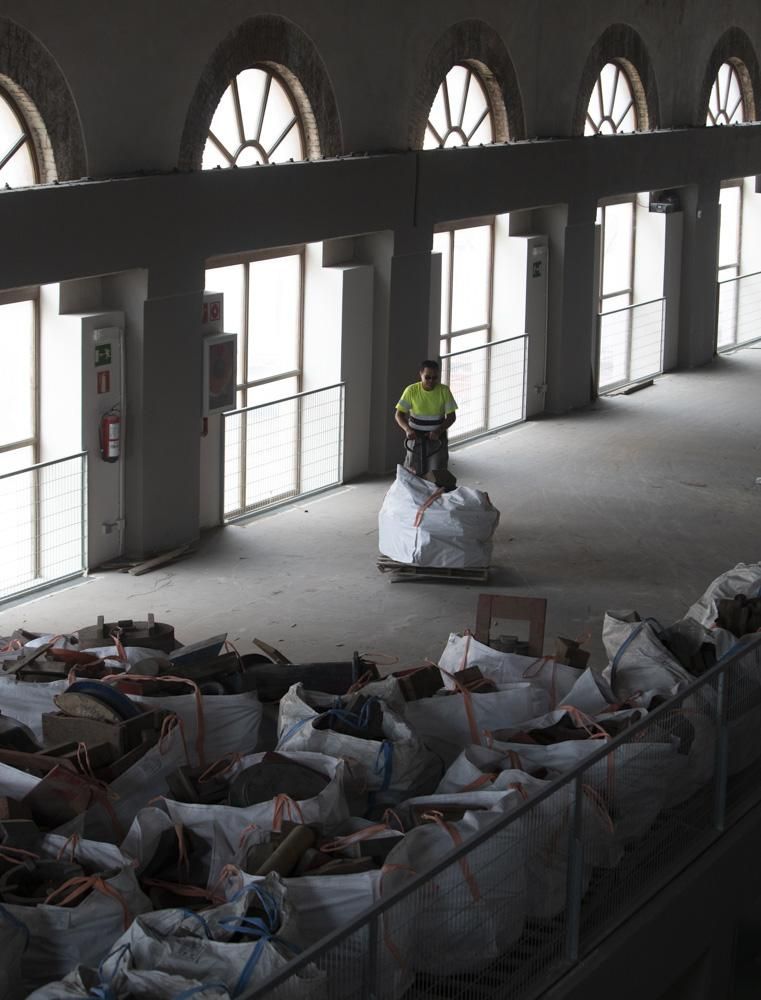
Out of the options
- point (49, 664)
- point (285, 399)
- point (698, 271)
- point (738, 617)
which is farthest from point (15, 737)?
point (698, 271)

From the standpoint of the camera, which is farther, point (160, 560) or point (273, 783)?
point (160, 560)

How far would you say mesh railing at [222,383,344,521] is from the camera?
1369 centimetres

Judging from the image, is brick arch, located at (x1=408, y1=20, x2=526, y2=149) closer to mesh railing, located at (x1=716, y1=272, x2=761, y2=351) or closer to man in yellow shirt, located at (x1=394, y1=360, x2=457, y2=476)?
man in yellow shirt, located at (x1=394, y1=360, x2=457, y2=476)

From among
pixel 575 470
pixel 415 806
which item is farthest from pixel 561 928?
pixel 575 470

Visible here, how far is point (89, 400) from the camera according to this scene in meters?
11.7

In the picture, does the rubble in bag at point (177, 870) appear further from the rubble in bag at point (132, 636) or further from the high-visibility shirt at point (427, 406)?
the high-visibility shirt at point (427, 406)

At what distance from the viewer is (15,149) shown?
10828 millimetres

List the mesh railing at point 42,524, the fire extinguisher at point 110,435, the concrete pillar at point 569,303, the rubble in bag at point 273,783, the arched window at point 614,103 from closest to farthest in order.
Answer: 1. the rubble in bag at point 273,783
2. the mesh railing at point 42,524
3. the fire extinguisher at point 110,435
4. the concrete pillar at point 569,303
5. the arched window at point 614,103

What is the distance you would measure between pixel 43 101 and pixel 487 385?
7718 mm

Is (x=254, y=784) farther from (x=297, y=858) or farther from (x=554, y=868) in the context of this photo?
(x=554, y=868)

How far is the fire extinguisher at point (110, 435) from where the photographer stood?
39.0 ft

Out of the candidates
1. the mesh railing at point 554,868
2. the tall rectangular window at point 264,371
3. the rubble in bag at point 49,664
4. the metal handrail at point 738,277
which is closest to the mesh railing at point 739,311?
the metal handrail at point 738,277

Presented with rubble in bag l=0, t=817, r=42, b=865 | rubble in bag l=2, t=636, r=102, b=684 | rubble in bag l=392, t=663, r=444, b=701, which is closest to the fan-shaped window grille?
rubble in bag l=392, t=663, r=444, b=701

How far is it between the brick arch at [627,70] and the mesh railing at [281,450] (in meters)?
5.70
